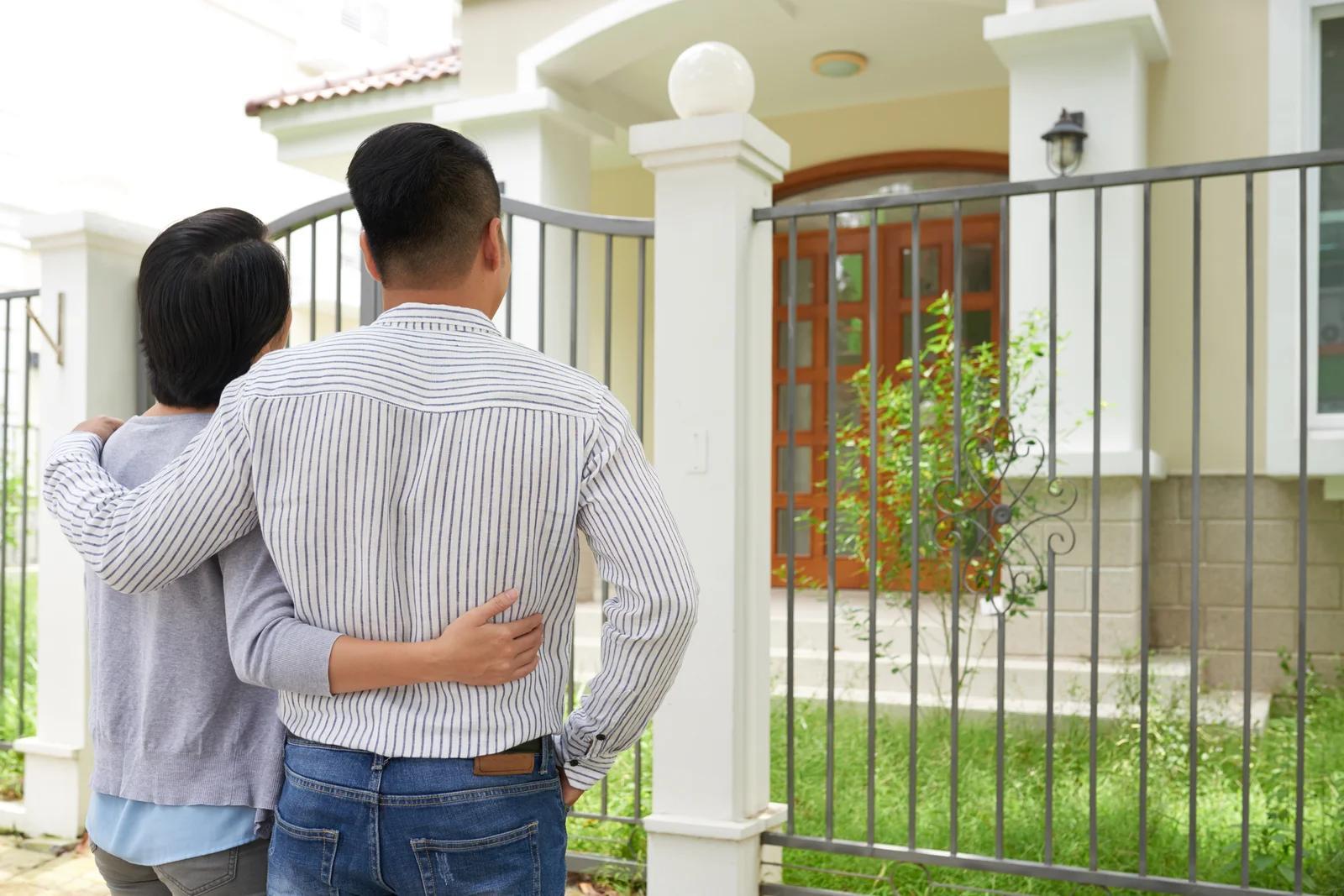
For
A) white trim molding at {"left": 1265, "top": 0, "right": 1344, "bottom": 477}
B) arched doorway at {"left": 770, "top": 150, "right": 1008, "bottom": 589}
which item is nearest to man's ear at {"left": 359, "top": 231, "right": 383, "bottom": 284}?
white trim molding at {"left": 1265, "top": 0, "right": 1344, "bottom": 477}

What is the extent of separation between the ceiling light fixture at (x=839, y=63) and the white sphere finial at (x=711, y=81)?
13.5 ft

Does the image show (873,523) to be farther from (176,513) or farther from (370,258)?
(176,513)

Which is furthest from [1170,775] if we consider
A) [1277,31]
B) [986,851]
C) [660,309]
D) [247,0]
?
[247,0]

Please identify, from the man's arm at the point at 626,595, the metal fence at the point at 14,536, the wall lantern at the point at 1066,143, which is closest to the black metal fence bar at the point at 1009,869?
the man's arm at the point at 626,595

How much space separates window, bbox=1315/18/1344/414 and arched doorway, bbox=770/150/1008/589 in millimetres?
2153

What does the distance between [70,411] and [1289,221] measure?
17.9ft

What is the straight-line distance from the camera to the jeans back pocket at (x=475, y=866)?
4.82ft

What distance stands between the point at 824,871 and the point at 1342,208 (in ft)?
13.9

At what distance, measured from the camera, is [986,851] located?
13.1 feet

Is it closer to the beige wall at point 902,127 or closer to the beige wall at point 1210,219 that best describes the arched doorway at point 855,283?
the beige wall at point 902,127

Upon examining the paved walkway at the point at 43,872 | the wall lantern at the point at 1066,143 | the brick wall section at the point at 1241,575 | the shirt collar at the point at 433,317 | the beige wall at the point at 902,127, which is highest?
the beige wall at the point at 902,127

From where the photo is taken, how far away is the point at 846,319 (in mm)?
8406

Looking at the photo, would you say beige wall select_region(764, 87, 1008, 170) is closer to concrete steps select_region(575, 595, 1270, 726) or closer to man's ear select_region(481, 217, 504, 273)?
concrete steps select_region(575, 595, 1270, 726)

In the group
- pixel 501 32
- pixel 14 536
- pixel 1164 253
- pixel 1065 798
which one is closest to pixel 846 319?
pixel 1164 253
